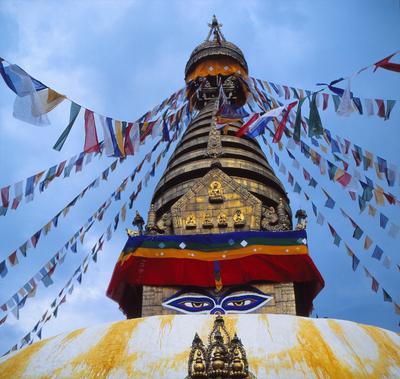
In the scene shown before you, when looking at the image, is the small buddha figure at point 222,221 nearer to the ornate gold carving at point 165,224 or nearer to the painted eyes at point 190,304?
the ornate gold carving at point 165,224

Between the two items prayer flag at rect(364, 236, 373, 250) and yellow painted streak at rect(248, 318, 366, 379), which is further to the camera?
prayer flag at rect(364, 236, 373, 250)

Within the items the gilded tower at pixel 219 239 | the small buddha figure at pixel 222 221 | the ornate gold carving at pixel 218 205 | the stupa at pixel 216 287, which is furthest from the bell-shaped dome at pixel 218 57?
the small buddha figure at pixel 222 221

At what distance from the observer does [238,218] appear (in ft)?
35.2

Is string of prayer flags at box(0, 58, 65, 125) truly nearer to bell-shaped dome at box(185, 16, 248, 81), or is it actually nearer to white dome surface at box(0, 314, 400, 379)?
white dome surface at box(0, 314, 400, 379)

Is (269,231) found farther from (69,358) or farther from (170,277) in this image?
(69,358)

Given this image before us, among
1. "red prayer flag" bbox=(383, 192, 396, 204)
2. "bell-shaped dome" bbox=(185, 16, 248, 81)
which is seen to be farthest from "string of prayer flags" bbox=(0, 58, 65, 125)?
"bell-shaped dome" bbox=(185, 16, 248, 81)

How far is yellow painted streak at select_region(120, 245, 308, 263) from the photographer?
384 inches

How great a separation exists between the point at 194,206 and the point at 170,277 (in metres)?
2.12

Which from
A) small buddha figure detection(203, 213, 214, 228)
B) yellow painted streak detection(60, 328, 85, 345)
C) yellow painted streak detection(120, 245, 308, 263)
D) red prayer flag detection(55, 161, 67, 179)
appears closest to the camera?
yellow painted streak detection(60, 328, 85, 345)

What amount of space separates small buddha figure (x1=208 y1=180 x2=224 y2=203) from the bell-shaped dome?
274 inches

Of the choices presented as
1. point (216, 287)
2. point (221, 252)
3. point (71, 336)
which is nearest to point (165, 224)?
point (221, 252)

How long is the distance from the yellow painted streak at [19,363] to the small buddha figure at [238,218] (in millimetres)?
5266

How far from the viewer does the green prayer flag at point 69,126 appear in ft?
25.9

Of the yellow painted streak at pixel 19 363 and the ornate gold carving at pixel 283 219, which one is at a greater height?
the ornate gold carving at pixel 283 219
